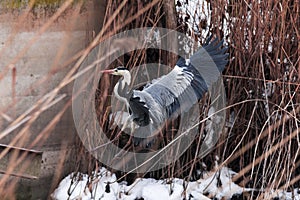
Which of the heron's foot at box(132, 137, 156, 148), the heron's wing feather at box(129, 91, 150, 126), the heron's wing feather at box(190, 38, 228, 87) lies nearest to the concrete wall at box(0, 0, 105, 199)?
the heron's foot at box(132, 137, 156, 148)

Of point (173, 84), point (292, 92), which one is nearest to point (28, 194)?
point (173, 84)

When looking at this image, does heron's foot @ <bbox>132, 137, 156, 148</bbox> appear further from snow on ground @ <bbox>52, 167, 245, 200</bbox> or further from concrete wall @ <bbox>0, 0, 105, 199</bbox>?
concrete wall @ <bbox>0, 0, 105, 199</bbox>

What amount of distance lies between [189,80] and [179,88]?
59 millimetres

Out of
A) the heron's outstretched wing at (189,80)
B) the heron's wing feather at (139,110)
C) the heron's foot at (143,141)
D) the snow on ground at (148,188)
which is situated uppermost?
the heron's outstretched wing at (189,80)

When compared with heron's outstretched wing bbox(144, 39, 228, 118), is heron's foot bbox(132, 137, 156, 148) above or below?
below

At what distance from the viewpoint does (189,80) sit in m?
2.57

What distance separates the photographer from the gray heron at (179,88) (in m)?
2.53

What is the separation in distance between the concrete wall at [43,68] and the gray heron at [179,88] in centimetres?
47

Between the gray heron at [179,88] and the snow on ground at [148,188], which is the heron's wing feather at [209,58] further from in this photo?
the snow on ground at [148,188]

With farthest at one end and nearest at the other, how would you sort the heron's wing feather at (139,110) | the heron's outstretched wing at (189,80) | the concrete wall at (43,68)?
the concrete wall at (43,68) → the heron's outstretched wing at (189,80) → the heron's wing feather at (139,110)

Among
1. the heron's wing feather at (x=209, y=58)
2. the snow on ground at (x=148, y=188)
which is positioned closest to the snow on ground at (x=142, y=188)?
the snow on ground at (x=148, y=188)

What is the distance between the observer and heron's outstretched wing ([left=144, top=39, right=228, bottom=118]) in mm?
2545

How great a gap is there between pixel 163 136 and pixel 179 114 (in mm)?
211

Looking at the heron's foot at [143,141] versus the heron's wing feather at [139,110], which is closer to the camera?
the heron's wing feather at [139,110]
